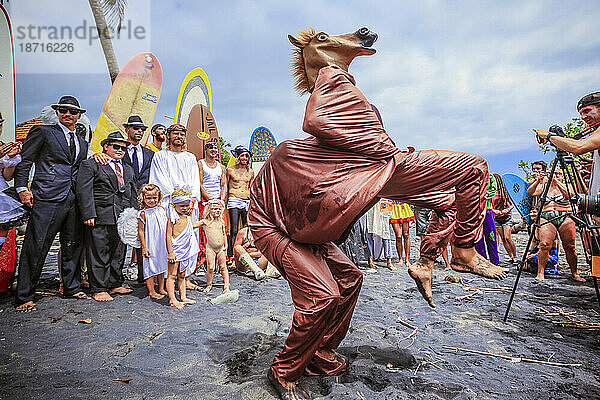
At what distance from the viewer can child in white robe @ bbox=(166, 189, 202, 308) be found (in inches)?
181

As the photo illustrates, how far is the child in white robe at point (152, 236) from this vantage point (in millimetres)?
4672

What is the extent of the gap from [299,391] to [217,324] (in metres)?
1.67

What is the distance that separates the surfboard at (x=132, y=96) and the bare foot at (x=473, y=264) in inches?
261

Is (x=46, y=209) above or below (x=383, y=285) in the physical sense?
above

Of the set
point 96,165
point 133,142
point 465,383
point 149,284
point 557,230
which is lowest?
point 465,383

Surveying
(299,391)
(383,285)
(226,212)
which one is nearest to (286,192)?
(299,391)

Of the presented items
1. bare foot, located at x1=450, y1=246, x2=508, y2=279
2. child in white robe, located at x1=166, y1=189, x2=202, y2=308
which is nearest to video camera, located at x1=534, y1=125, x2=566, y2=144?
bare foot, located at x1=450, y1=246, x2=508, y2=279

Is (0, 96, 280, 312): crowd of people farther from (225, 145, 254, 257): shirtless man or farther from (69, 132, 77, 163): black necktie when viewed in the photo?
(225, 145, 254, 257): shirtless man

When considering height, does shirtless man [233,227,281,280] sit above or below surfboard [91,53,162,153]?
below

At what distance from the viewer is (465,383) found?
267cm

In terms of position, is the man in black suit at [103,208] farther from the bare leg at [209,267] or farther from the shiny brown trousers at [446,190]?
the shiny brown trousers at [446,190]

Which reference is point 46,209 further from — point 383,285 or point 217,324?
point 383,285

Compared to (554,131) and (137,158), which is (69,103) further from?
(554,131)

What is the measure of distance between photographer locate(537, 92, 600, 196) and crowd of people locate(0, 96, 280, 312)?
418 cm
